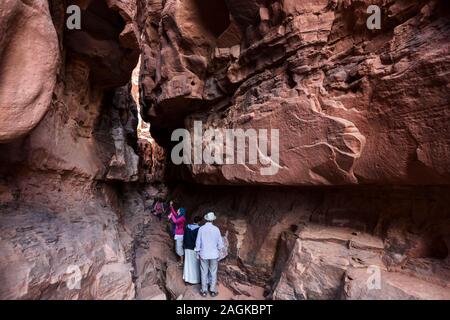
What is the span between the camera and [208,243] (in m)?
4.84

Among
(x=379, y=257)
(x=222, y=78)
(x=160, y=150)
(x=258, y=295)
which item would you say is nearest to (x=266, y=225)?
(x=258, y=295)

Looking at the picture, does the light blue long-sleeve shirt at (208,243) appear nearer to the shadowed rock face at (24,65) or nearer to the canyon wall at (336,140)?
the canyon wall at (336,140)

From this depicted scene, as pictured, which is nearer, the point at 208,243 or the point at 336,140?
the point at 336,140

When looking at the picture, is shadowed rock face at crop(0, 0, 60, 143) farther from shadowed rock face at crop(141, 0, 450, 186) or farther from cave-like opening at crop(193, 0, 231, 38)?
cave-like opening at crop(193, 0, 231, 38)

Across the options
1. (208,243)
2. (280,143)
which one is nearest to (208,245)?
(208,243)

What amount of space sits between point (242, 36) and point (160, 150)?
17359 millimetres

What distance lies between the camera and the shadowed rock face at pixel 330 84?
332 centimetres

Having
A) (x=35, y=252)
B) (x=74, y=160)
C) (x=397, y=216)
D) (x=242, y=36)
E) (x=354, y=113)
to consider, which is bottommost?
(x=35, y=252)

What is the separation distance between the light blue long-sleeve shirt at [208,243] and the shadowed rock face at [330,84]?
1453mm

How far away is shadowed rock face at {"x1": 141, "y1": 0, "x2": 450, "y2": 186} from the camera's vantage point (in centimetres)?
332

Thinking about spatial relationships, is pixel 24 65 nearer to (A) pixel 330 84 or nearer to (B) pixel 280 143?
(B) pixel 280 143

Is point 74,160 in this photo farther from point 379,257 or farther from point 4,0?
point 379,257

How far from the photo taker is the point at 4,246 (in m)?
3.30

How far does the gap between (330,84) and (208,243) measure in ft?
12.3
